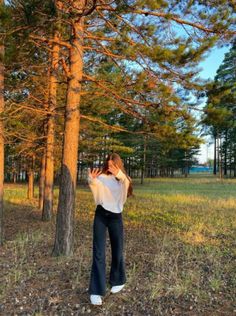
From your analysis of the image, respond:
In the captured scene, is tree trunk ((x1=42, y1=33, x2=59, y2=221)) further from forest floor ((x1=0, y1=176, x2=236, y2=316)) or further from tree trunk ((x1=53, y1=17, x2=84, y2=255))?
tree trunk ((x1=53, y1=17, x2=84, y2=255))

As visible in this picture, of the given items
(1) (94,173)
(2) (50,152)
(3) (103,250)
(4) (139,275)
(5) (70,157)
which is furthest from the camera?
(2) (50,152)

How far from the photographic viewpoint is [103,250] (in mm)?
4199

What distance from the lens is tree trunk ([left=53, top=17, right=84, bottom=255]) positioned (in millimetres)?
5996

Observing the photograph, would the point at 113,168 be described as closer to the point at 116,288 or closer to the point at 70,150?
the point at 116,288

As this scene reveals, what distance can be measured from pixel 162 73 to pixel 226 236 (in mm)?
3748

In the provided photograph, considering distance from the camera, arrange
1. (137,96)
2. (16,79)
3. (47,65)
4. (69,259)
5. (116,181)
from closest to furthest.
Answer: (116,181), (69,259), (137,96), (16,79), (47,65)

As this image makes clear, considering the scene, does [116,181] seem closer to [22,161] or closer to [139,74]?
[139,74]

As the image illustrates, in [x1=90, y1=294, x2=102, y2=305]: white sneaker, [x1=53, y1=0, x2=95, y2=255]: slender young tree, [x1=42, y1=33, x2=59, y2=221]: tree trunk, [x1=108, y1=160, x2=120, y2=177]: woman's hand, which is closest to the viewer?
[x1=90, y1=294, x2=102, y2=305]: white sneaker

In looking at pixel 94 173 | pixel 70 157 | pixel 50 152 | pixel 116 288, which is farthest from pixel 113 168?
pixel 50 152

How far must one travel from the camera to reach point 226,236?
294 inches

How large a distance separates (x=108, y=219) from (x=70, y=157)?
7.25 feet

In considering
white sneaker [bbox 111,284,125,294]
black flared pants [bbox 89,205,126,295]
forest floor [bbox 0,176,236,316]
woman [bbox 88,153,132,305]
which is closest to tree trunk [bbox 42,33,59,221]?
forest floor [bbox 0,176,236,316]

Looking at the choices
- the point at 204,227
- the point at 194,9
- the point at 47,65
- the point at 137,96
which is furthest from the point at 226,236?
the point at 47,65

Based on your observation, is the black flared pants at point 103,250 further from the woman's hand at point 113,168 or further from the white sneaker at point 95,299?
the woman's hand at point 113,168
